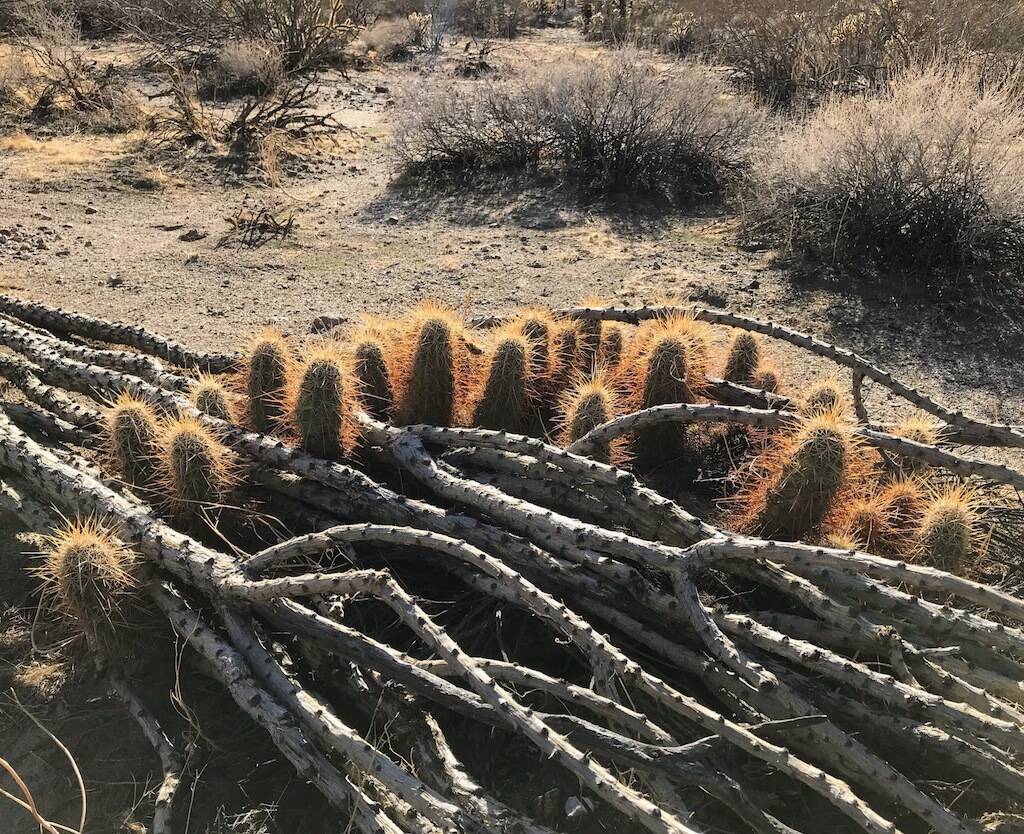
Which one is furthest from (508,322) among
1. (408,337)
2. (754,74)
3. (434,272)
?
(754,74)

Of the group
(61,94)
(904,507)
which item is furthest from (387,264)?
(61,94)

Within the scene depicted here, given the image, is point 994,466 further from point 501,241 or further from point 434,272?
point 501,241

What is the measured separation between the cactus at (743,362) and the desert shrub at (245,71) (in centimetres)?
1009

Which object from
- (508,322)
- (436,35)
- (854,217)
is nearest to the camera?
(508,322)

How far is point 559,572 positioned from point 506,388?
97cm

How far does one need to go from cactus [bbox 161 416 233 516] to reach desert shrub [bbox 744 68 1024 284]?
538 centimetres

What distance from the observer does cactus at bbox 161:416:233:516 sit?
9.31ft

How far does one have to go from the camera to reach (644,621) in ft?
8.28

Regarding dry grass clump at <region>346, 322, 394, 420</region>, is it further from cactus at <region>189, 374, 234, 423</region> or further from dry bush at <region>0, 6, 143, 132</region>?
dry bush at <region>0, 6, 143, 132</region>

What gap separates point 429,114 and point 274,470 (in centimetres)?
721

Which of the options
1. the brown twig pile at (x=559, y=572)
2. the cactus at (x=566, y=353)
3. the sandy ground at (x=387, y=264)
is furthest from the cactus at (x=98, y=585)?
the cactus at (x=566, y=353)

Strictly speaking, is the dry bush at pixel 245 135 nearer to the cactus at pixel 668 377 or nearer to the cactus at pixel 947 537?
the cactus at pixel 668 377

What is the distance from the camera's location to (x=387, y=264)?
6996mm

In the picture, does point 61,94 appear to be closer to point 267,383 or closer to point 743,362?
point 267,383
